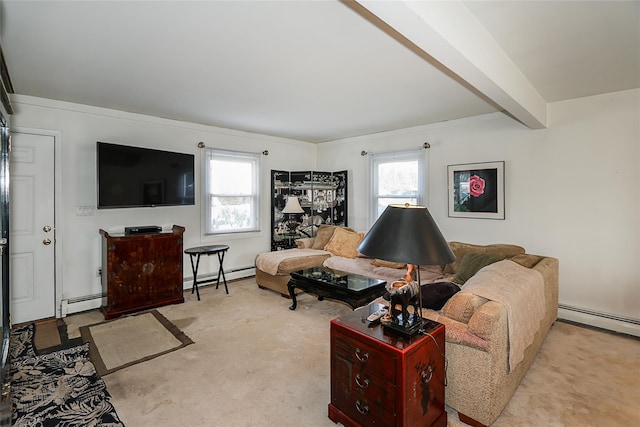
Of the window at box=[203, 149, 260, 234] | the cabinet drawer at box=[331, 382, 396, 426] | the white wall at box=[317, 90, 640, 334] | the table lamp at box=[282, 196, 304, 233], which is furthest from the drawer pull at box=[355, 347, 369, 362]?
the table lamp at box=[282, 196, 304, 233]

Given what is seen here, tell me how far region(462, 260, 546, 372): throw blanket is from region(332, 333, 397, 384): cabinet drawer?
801 mm

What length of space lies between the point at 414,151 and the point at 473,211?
1242 mm

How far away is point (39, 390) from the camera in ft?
7.50

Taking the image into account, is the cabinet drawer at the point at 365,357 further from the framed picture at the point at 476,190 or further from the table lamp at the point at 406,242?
the framed picture at the point at 476,190

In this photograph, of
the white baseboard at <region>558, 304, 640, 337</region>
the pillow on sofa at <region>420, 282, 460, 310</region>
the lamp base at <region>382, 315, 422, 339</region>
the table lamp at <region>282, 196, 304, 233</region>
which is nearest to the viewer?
the lamp base at <region>382, 315, 422, 339</region>

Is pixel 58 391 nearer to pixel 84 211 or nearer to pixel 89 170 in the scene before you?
pixel 84 211

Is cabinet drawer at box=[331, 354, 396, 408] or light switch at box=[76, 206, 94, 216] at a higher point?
light switch at box=[76, 206, 94, 216]

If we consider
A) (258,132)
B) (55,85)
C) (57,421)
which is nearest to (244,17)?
(55,85)

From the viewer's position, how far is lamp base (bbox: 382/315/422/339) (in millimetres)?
1686

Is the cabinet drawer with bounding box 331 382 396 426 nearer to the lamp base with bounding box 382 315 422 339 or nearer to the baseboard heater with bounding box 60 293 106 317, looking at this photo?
the lamp base with bounding box 382 315 422 339

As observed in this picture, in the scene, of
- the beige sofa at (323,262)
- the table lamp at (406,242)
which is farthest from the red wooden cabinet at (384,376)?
the beige sofa at (323,262)

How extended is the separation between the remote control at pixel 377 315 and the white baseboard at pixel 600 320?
2849mm

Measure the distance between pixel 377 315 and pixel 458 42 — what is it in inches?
64.1

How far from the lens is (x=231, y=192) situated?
5.18m
